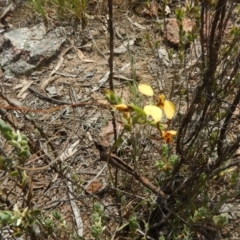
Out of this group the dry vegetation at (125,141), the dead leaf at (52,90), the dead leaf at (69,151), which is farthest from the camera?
the dead leaf at (52,90)

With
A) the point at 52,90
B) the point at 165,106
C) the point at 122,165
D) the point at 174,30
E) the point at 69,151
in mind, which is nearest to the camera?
the point at 165,106

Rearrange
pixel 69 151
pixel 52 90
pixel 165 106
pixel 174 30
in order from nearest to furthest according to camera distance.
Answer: pixel 165 106 < pixel 69 151 < pixel 52 90 < pixel 174 30

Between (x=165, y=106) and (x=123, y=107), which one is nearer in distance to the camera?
(x=123, y=107)

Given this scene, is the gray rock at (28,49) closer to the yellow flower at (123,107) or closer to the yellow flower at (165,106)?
the yellow flower at (165,106)

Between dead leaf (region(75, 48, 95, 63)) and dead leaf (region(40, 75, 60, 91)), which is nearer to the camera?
dead leaf (region(40, 75, 60, 91))

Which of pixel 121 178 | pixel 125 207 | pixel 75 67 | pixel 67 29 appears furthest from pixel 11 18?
pixel 125 207

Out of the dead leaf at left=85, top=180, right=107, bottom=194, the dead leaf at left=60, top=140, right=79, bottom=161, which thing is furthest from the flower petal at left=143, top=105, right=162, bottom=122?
the dead leaf at left=60, top=140, right=79, bottom=161

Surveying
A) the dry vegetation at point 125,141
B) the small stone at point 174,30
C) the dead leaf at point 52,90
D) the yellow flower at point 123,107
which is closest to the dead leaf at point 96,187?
the dry vegetation at point 125,141

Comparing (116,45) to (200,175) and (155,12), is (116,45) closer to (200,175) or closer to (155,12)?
(155,12)

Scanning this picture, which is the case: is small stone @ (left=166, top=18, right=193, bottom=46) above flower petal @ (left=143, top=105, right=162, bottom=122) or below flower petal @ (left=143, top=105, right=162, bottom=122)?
below

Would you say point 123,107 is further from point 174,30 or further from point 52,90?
point 174,30

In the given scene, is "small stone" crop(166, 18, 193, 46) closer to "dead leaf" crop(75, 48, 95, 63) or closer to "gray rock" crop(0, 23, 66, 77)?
"dead leaf" crop(75, 48, 95, 63)

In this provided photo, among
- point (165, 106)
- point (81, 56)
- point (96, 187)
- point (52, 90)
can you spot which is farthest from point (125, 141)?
point (165, 106)
